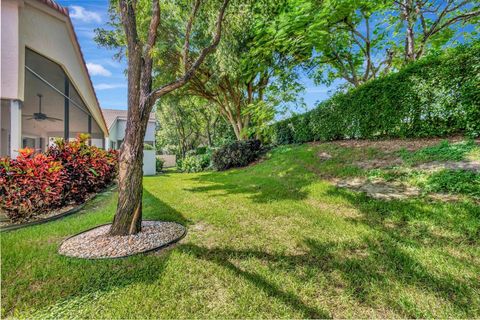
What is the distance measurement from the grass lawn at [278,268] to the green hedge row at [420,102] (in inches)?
115

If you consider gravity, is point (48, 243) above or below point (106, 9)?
below

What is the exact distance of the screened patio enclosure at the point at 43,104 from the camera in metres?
5.94

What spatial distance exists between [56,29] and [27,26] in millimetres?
1171

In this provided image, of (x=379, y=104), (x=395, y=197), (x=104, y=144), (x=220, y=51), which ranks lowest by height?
(x=395, y=197)

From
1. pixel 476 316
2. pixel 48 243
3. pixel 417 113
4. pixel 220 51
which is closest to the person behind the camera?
pixel 476 316

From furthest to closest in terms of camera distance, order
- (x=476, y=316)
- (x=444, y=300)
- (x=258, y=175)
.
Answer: (x=258, y=175) → (x=444, y=300) → (x=476, y=316)

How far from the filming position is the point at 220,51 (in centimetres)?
908

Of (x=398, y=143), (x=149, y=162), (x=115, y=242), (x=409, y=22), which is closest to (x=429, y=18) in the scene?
(x=409, y=22)

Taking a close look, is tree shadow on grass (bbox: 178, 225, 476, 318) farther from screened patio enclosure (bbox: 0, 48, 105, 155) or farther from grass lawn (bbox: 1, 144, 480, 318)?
screened patio enclosure (bbox: 0, 48, 105, 155)

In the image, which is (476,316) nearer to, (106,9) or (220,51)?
(106,9)

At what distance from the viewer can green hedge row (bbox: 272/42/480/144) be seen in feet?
16.5

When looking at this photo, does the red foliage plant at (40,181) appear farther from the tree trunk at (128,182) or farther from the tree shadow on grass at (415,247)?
the tree shadow on grass at (415,247)

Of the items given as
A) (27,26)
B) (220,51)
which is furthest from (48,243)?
(220,51)

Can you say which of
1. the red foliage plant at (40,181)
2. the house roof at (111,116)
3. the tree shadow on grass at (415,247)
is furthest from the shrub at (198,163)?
the tree shadow on grass at (415,247)
